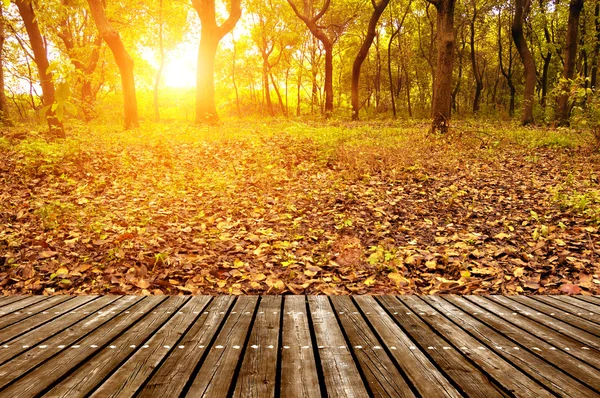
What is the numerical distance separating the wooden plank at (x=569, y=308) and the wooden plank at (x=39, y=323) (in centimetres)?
435

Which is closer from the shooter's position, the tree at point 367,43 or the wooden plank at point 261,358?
the wooden plank at point 261,358

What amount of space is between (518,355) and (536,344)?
0.98 ft

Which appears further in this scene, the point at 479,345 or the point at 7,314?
the point at 7,314

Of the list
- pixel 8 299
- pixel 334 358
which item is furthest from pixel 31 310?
pixel 334 358

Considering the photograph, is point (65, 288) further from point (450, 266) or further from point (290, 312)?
point (450, 266)

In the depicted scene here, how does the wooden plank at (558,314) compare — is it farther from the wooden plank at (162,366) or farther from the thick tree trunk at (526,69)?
the thick tree trunk at (526,69)

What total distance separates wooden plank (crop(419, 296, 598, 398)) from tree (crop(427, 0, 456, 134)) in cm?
1117

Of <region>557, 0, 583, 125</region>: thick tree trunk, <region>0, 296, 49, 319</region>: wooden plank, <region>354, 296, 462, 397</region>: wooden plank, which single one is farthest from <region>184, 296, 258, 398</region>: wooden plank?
<region>557, 0, 583, 125</region>: thick tree trunk

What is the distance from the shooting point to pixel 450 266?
4945mm

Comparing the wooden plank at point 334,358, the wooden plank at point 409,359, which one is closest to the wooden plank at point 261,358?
the wooden plank at point 334,358

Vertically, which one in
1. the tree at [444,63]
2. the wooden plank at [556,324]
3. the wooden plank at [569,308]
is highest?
the tree at [444,63]

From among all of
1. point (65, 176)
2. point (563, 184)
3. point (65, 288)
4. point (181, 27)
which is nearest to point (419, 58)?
point (181, 27)

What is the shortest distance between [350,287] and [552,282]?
238 centimetres

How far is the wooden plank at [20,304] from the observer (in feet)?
11.4
